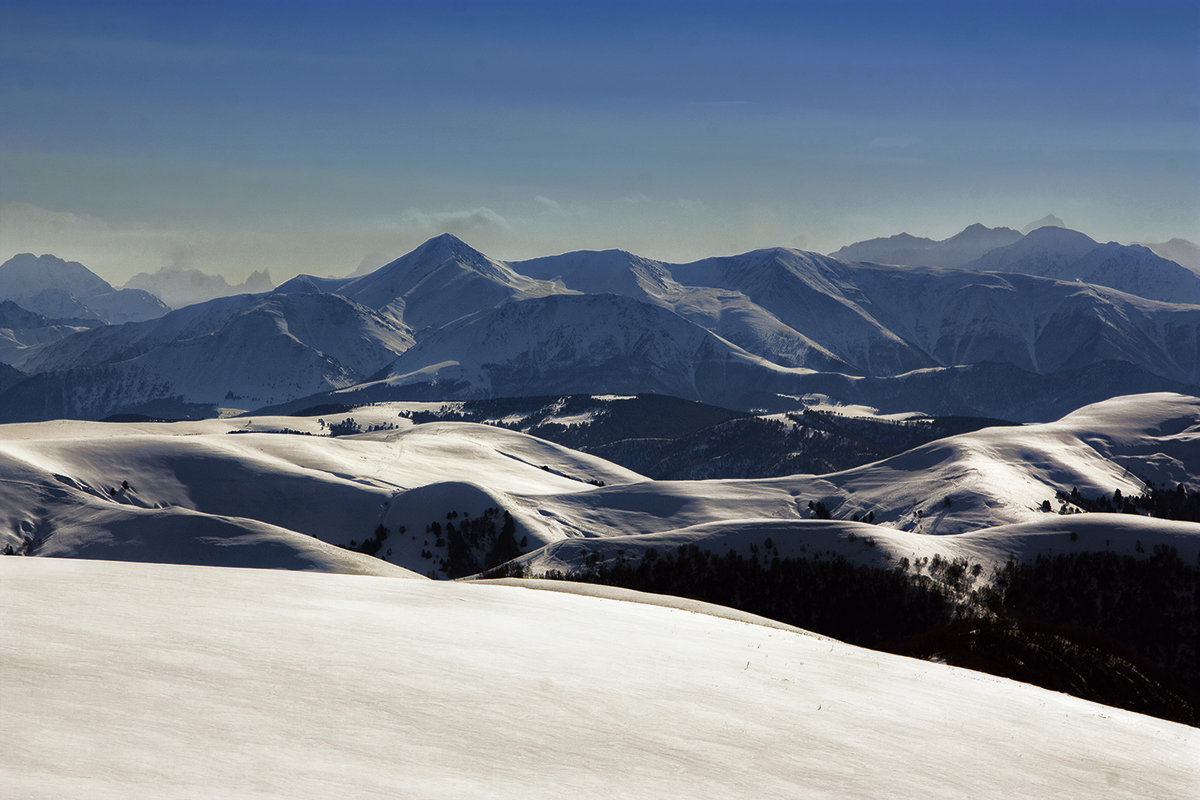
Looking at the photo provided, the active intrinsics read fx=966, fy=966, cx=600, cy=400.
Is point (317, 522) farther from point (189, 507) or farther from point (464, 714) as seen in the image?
point (464, 714)

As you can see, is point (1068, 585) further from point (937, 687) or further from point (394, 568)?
point (937, 687)

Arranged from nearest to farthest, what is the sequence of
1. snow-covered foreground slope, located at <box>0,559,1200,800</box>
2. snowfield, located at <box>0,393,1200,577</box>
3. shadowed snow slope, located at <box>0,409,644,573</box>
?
1. snow-covered foreground slope, located at <box>0,559,1200,800</box>
2. shadowed snow slope, located at <box>0,409,644,573</box>
3. snowfield, located at <box>0,393,1200,577</box>

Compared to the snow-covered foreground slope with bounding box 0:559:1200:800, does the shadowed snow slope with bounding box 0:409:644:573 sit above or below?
below

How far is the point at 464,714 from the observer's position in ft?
51.6

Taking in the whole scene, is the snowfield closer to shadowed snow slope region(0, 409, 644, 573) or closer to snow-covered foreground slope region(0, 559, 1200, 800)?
shadowed snow slope region(0, 409, 644, 573)

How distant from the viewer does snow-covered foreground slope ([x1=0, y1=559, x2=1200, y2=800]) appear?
12.4 meters

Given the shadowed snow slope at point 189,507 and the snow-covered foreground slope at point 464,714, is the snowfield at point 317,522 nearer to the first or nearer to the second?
the shadowed snow slope at point 189,507

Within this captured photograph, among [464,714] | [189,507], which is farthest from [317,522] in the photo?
[464,714]

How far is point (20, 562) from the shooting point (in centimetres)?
2906

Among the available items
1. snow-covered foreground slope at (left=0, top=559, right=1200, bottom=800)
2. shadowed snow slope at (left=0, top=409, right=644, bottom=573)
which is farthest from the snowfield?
snow-covered foreground slope at (left=0, top=559, right=1200, bottom=800)

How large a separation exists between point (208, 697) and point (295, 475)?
183 meters

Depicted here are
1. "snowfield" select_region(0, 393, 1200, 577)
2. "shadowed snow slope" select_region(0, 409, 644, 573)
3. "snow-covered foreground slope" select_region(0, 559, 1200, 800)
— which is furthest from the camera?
"snowfield" select_region(0, 393, 1200, 577)

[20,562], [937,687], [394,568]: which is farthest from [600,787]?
[394,568]

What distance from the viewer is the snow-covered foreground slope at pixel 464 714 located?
12.4 meters
